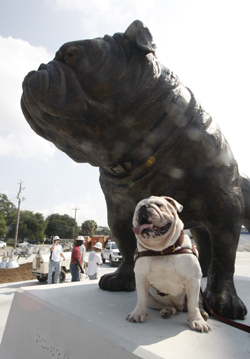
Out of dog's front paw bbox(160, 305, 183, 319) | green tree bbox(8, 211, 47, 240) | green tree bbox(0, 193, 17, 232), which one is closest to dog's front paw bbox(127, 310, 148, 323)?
dog's front paw bbox(160, 305, 183, 319)

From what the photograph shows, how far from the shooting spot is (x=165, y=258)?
1.58 metres

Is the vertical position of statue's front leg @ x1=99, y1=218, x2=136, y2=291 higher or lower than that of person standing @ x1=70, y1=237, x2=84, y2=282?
higher

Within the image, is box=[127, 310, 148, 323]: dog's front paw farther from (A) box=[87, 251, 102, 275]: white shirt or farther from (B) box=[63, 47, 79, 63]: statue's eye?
(A) box=[87, 251, 102, 275]: white shirt

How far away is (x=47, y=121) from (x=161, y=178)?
0.89 m

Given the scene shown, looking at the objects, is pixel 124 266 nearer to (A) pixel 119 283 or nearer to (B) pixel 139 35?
(A) pixel 119 283

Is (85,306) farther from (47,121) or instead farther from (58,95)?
(58,95)

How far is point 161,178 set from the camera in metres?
2.03

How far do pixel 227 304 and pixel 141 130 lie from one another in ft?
4.36

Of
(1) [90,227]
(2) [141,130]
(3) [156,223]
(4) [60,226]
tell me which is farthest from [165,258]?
(4) [60,226]

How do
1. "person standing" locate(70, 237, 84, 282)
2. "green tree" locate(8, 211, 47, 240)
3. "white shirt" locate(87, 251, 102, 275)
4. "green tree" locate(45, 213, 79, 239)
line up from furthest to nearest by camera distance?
"green tree" locate(45, 213, 79, 239), "green tree" locate(8, 211, 47, 240), "person standing" locate(70, 237, 84, 282), "white shirt" locate(87, 251, 102, 275)

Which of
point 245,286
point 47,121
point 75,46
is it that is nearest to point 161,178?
point 47,121

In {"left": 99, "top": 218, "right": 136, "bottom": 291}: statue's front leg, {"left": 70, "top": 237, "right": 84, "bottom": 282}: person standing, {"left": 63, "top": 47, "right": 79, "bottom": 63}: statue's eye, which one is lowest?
{"left": 70, "top": 237, "right": 84, "bottom": 282}: person standing

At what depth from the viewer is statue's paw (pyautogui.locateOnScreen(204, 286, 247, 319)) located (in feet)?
6.06

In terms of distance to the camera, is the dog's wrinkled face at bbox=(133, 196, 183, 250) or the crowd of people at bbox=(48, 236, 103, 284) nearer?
the dog's wrinkled face at bbox=(133, 196, 183, 250)
